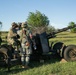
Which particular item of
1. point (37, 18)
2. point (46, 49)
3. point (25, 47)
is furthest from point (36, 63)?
point (37, 18)

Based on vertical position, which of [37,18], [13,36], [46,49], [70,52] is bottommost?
[70,52]

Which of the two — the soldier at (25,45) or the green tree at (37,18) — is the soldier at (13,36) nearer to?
the soldier at (25,45)

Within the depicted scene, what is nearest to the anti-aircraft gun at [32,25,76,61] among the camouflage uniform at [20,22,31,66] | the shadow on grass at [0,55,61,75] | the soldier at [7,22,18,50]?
the shadow on grass at [0,55,61,75]

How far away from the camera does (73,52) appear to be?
42.9 feet

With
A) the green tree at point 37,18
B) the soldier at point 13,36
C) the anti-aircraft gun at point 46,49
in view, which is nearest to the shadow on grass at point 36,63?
the anti-aircraft gun at point 46,49

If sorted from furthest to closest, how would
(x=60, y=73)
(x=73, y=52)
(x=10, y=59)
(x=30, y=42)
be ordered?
(x=73, y=52) → (x=30, y=42) → (x=10, y=59) → (x=60, y=73)

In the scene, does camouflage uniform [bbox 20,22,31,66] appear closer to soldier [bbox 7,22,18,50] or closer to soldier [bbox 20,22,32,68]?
soldier [bbox 20,22,32,68]

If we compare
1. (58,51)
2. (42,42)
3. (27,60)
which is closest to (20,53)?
(27,60)

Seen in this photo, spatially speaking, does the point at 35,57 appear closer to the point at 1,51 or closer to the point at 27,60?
the point at 27,60

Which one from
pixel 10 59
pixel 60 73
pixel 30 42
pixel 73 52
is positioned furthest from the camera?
pixel 73 52

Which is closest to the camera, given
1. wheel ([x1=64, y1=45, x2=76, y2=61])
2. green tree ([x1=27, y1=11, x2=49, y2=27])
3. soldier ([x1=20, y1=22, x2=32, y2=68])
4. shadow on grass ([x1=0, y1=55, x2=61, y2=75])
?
shadow on grass ([x1=0, y1=55, x2=61, y2=75])

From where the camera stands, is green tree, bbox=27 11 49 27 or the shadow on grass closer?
the shadow on grass

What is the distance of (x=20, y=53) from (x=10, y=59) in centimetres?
80

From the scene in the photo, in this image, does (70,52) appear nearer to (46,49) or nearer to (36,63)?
(46,49)
